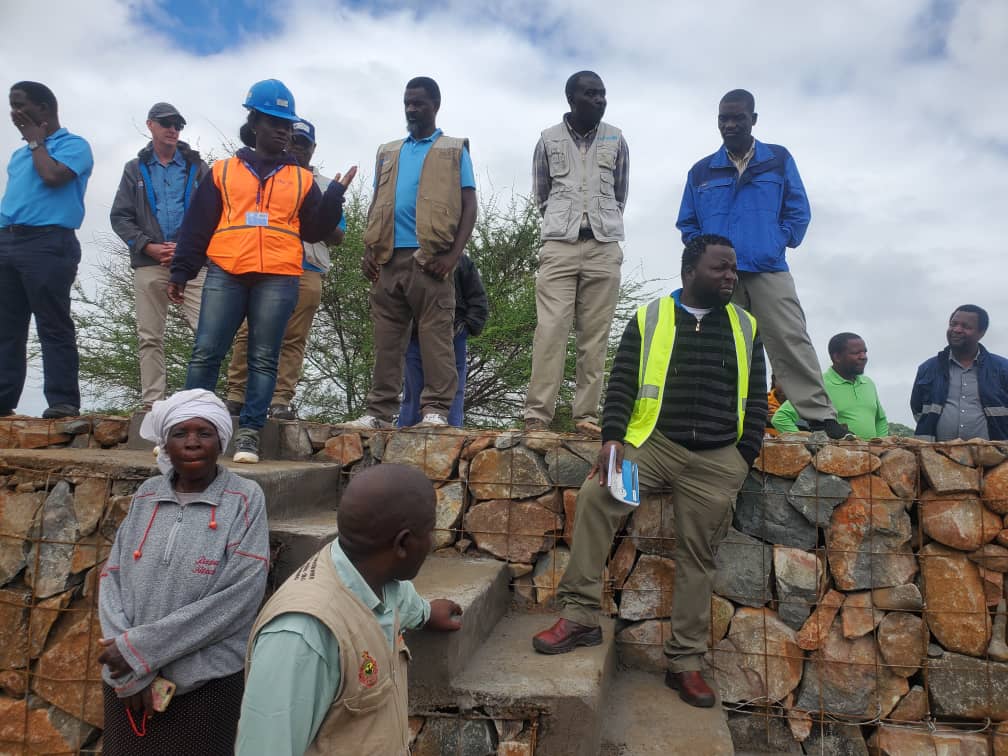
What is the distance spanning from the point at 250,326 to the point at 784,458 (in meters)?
2.94

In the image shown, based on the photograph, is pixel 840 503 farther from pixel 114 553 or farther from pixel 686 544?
pixel 114 553

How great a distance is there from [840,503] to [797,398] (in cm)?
69

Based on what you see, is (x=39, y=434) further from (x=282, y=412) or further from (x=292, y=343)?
(x=292, y=343)

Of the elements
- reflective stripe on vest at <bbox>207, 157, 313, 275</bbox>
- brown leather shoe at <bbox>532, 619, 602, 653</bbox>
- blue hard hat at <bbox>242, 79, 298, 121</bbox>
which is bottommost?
brown leather shoe at <bbox>532, 619, 602, 653</bbox>

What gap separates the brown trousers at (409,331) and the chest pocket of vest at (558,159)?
36.5 inches

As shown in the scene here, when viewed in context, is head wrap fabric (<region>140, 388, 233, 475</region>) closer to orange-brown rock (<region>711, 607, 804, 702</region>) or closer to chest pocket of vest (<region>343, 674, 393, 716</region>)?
chest pocket of vest (<region>343, 674, 393, 716</region>)

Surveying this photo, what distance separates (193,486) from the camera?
7.74 ft

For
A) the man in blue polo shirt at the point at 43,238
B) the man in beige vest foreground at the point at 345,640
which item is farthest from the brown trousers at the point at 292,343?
the man in beige vest foreground at the point at 345,640

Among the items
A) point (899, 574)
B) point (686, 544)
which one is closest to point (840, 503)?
point (899, 574)

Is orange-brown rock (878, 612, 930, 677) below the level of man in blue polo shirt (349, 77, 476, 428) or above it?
below

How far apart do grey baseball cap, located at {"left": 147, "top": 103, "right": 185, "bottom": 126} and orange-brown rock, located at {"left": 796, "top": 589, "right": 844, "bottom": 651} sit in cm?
496

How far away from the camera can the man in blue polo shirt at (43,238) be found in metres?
4.12

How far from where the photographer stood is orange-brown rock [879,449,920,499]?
11.8ft

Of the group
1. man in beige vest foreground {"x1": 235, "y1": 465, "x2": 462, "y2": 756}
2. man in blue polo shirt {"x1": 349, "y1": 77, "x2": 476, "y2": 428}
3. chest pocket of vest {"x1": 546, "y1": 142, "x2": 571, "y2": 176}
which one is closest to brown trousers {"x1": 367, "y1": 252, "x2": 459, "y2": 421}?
man in blue polo shirt {"x1": 349, "y1": 77, "x2": 476, "y2": 428}
